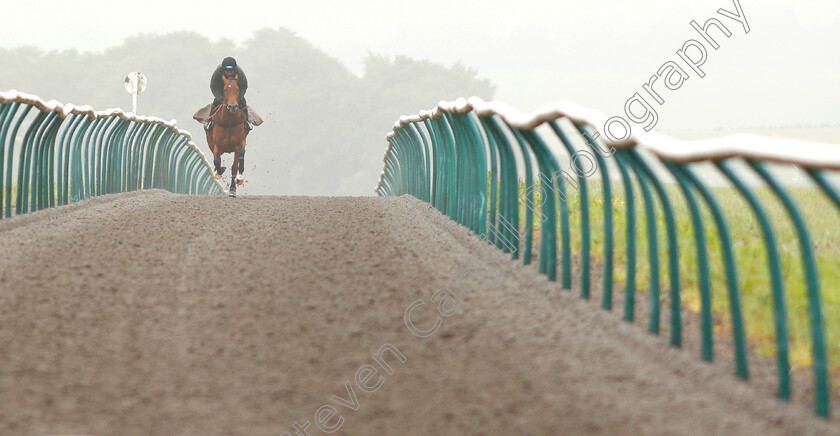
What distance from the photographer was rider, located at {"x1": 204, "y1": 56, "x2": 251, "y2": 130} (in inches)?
555

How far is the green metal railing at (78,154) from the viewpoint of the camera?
381 inches

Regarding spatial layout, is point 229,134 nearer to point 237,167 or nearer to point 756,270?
point 237,167

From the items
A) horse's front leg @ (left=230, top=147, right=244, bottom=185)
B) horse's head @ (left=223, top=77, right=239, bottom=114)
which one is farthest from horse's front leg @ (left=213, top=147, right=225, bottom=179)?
horse's head @ (left=223, top=77, right=239, bottom=114)

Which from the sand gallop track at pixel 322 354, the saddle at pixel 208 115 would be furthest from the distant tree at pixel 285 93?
the sand gallop track at pixel 322 354

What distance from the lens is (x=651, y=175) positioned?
5.23 meters

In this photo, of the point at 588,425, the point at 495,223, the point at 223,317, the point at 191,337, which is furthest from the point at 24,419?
the point at 495,223

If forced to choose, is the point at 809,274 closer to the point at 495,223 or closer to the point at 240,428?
the point at 240,428

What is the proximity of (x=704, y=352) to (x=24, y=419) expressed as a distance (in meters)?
2.92

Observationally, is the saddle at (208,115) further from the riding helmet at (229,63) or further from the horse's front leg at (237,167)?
the riding helmet at (229,63)

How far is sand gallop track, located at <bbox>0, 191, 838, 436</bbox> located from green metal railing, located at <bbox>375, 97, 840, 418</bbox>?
0.23 meters

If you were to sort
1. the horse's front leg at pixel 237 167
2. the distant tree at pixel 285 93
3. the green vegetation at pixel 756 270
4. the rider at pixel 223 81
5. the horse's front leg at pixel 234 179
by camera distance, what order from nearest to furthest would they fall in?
1. the green vegetation at pixel 756 270
2. the rider at pixel 223 81
3. the horse's front leg at pixel 234 179
4. the horse's front leg at pixel 237 167
5. the distant tree at pixel 285 93

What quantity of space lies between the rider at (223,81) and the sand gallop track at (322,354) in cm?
682

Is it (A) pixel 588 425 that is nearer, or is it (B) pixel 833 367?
(A) pixel 588 425

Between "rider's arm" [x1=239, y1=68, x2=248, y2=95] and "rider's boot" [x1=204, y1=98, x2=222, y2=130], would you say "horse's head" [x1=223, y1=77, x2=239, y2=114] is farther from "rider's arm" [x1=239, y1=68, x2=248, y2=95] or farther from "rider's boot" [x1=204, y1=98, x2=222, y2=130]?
"rider's boot" [x1=204, y1=98, x2=222, y2=130]
